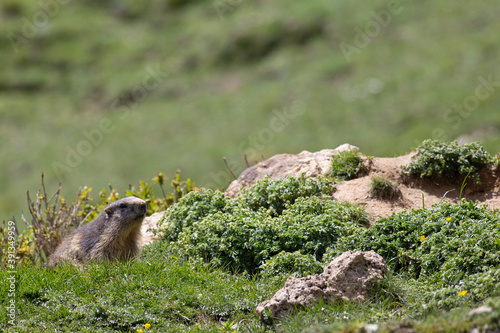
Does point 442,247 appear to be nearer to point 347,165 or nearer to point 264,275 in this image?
point 264,275

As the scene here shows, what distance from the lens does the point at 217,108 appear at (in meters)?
24.7

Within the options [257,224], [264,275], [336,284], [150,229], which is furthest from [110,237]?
[336,284]

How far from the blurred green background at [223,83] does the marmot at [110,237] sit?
982 centimetres

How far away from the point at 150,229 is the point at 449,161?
4.45m

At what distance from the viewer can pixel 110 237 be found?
29.8 feet

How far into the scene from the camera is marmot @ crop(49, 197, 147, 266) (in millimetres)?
9047

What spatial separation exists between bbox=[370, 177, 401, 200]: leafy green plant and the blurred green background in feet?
24.9

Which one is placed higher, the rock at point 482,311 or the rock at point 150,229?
the rock at point 150,229

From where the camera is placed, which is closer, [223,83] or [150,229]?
[150,229]

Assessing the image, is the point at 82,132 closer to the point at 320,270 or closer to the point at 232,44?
the point at 232,44

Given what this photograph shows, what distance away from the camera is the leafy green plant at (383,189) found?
9602 mm

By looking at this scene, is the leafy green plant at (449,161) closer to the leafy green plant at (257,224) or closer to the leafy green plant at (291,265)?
the leafy green plant at (257,224)

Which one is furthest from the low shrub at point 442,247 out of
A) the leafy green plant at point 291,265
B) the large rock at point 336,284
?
the large rock at point 336,284

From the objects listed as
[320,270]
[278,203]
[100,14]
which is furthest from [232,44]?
[320,270]
